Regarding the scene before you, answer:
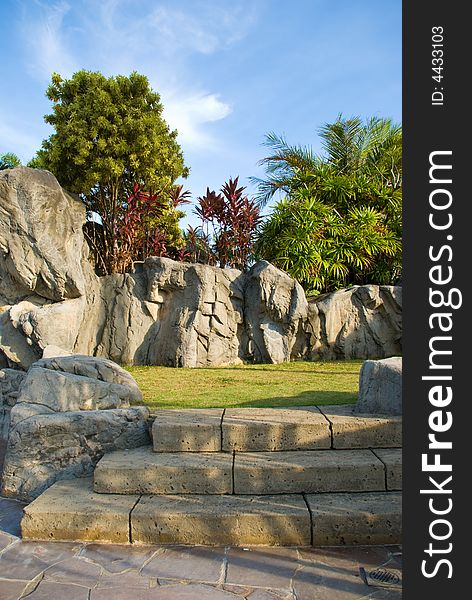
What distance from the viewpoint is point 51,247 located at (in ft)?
31.0

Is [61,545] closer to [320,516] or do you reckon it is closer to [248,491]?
[248,491]

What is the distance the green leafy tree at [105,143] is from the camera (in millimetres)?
11539

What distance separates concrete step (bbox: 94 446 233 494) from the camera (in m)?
3.77

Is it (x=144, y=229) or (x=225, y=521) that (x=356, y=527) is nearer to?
(x=225, y=521)

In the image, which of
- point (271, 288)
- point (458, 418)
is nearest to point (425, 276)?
point (458, 418)

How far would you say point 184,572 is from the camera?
301 cm

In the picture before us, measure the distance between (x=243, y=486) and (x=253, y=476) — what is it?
0.37ft

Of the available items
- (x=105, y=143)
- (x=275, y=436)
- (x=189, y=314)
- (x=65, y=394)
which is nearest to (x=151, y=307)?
(x=189, y=314)

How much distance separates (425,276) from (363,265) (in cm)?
1182

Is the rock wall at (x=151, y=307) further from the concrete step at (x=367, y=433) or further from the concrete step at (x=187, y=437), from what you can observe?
the concrete step at (x=367, y=433)

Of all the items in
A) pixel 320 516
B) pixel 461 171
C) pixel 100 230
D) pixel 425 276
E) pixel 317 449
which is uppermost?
pixel 100 230

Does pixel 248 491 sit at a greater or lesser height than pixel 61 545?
greater

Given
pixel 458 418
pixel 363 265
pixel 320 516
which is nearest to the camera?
pixel 458 418

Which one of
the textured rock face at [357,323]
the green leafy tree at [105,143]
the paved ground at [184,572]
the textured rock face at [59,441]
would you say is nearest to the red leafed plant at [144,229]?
the green leafy tree at [105,143]
